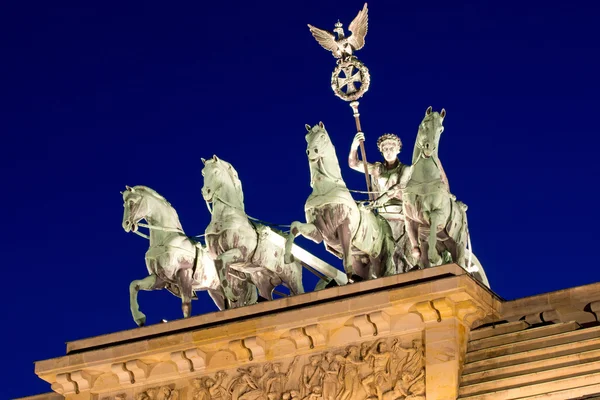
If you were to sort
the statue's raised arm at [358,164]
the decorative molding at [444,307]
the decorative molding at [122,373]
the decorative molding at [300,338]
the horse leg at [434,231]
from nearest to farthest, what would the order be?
the decorative molding at [444,307], the decorative molding at [300,338], the horse leg at [434,231], the decorative molding at [122,373], the statue's raised arm at [358,164]

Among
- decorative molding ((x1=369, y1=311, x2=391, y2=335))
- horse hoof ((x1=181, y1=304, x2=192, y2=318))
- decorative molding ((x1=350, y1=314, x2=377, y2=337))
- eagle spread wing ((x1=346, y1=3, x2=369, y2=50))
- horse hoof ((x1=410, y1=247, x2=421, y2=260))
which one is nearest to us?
decorative molding ((x1=369, y1=311, x2=391, y2=335))

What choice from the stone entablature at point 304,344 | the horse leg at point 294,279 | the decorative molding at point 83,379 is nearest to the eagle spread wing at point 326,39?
the horse leg at point 294,279

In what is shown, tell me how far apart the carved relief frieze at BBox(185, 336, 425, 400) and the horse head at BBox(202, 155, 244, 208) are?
2.98 meters

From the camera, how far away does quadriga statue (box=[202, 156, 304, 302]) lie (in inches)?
993

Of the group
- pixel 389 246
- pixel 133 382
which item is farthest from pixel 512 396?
pixel 133 382

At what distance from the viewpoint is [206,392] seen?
78.6ft

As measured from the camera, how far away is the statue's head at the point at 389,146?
26719mm

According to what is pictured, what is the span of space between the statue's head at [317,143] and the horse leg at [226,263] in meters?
1.81

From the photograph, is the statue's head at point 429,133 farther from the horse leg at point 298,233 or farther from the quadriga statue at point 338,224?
the horse leg at point 298,233

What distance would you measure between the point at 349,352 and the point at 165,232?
426 cm

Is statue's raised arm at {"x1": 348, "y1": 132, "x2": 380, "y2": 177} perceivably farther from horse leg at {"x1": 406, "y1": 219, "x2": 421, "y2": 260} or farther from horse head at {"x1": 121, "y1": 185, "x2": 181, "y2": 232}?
horse head at {"x1": 121, "y1": 185, "x2": 181, "y2": 232}

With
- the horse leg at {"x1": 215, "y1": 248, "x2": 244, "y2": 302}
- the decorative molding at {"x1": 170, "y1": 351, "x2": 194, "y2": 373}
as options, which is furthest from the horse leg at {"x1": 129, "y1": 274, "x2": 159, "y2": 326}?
the decorative molding at {"x1": 170, "y1": 351, "x2": 194, "y2": 373}

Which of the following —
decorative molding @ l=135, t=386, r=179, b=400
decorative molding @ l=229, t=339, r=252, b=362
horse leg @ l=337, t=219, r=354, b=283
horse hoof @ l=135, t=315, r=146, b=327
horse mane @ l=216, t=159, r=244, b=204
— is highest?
horse mane @ l=216, t=159, r=244, b=204

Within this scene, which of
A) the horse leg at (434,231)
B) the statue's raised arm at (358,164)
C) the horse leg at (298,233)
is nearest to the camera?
the horse leg at (434,231)
